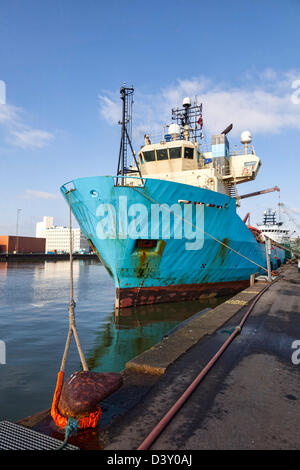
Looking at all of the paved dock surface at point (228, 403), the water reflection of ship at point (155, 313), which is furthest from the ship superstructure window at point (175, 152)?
the paved dock surface at point (228, 403)

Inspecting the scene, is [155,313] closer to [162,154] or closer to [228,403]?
[228,403]

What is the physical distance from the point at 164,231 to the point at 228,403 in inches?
371

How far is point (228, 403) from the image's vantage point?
134 inches

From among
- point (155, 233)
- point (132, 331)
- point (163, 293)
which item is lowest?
point (132, 331)

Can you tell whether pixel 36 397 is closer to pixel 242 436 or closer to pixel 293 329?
pixel 242 436

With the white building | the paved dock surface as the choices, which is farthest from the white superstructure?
the white building

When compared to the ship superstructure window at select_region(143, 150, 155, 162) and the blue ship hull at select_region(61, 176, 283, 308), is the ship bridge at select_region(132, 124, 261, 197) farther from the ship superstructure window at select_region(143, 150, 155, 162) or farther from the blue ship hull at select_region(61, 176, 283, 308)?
the blue ship hull at select_region(61, 176, 283, 308)

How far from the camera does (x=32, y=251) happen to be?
78812 mm

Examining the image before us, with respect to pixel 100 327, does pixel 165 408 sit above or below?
above

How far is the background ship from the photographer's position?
12055 millimetres

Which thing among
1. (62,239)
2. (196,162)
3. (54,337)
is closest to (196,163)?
(196,162)

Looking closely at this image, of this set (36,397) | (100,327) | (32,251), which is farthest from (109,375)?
(32,251)
